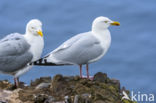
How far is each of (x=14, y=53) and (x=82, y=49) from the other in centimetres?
128

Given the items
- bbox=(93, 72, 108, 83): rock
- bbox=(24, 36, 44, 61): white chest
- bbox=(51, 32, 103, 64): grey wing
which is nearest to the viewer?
bbox=(51, 32, 103, 64): grey wing

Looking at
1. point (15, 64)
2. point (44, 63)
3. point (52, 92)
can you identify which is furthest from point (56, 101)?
point (15, 64)

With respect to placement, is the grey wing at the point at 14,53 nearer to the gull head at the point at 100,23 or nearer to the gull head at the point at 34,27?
the gull head at the point at 34,27

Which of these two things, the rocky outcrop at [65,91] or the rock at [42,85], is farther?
the rock at [42,85]

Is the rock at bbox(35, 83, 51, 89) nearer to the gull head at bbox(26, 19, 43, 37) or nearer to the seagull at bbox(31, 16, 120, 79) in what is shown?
the seagull at bbox(31, 16, 120, 79)

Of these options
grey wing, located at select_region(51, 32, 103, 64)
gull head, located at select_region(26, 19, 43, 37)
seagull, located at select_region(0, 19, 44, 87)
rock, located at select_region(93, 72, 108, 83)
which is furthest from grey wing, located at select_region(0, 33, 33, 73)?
rock, located at select_region(93, 72, 108, 83)

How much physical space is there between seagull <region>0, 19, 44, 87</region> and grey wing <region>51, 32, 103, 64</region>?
0.55 metres

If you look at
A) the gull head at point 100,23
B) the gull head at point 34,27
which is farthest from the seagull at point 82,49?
the gull head at point 34,27

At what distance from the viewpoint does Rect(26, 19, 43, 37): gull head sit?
829 centimetres

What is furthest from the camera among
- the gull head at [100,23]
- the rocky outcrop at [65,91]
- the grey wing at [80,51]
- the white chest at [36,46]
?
the white chest at [36,46]

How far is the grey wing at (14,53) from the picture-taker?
8305mm

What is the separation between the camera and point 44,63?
8.06m

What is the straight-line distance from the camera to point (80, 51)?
805 centimetres

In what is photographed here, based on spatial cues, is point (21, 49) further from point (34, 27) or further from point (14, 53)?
point (34, 27)
